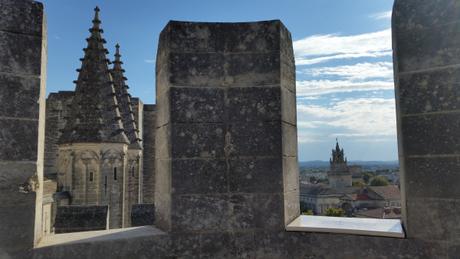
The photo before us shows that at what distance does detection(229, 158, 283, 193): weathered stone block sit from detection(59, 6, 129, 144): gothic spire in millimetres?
13096

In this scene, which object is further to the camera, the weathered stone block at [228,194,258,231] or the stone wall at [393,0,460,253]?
the weathered stone block at [228,194,258,231]

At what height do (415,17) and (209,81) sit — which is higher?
(415,17)

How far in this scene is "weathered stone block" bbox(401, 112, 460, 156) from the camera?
3.01 metres

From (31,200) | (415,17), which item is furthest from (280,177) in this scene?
(31,200)

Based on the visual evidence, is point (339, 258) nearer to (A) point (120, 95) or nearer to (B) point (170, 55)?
(B) point (170, 55)

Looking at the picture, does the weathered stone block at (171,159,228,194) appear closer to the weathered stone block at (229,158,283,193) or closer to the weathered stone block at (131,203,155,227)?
the weathered stone block at (229,158,283,193)

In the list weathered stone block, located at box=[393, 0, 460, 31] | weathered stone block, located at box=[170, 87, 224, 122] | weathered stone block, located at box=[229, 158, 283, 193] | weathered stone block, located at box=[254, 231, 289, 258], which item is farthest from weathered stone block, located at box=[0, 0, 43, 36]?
weathered stone block, located at box=[393, 0, 460, 31]

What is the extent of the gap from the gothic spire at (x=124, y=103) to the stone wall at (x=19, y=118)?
51.8 feet

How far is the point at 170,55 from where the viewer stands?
343 cm

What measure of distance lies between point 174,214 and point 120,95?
16.8 m

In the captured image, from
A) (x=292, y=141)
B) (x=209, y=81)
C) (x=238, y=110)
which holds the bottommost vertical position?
(x=292, y=141)

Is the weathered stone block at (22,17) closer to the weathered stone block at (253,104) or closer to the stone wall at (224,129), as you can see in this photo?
the stone wall at (224,129)

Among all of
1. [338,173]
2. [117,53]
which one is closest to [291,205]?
[117,53]

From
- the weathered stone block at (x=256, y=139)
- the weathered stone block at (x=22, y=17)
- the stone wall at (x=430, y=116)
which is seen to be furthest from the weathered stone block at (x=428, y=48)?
the weathered stone block at (x=22, y=17)
